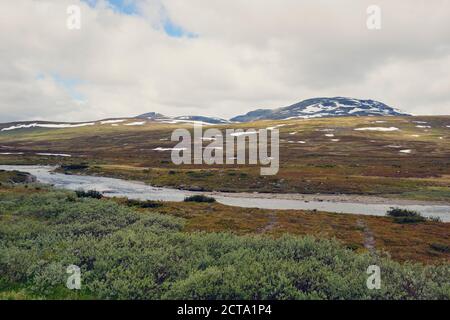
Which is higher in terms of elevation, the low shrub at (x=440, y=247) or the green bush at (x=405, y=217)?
the low shrub at (x=440, y=247)

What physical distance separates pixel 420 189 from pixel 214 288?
207 feet

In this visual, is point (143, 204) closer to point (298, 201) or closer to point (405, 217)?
point (298, 201)

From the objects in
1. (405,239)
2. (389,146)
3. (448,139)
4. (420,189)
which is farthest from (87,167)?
(448,139)

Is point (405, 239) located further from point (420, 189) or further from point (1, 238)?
point (420, 189)

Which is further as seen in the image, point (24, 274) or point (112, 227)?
point (112, 227)

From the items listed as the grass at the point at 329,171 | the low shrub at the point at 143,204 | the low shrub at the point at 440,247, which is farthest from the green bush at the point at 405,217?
the low shrub at the point at 143,204

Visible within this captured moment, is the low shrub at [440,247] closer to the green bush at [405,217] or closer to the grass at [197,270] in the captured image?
the green bush at [405,217]

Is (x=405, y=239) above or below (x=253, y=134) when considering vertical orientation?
below

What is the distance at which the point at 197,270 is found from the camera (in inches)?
590

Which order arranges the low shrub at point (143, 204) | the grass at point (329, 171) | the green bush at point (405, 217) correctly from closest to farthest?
the green bush at point (405, 217)
the low shrub at point (143, 204)
the grass at point (329, 171)

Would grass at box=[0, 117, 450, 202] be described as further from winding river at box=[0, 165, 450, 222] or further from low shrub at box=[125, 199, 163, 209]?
low shrub at box=[125, 199, 163, 209]

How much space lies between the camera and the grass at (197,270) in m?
13.3

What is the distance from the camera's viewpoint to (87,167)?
326 feet

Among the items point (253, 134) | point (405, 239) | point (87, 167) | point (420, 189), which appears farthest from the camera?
point (253, 134)
